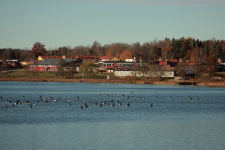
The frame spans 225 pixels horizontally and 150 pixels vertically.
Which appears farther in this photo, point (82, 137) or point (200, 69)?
point (200, 69)

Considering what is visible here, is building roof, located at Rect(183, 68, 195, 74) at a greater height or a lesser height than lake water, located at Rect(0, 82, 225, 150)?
greater

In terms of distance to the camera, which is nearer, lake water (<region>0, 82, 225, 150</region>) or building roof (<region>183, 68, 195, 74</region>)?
lake water (<region>0, 82, 225, 150</region>)

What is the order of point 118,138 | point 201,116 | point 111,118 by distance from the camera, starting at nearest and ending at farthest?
1. point 118,138
2. point 111,118
3. point 201,116

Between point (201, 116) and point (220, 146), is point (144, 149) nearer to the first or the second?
point (220, 146)

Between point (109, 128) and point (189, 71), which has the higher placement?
point (189, 71)

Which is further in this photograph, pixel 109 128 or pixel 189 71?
pixel 189 71

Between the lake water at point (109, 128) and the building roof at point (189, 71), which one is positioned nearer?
the lake water at point (109, 128)

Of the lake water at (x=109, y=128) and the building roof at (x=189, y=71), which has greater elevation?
the building roof at (x=189, y=71)

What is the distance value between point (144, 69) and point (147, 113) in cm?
7316

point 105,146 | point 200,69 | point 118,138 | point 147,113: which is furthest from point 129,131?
point 200,69

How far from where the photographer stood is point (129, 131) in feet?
100

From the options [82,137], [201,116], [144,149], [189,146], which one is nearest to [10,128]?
[82,137]

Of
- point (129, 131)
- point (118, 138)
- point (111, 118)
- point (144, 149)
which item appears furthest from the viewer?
point (111, 118)

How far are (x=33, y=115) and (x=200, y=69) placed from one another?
76.5 meters
